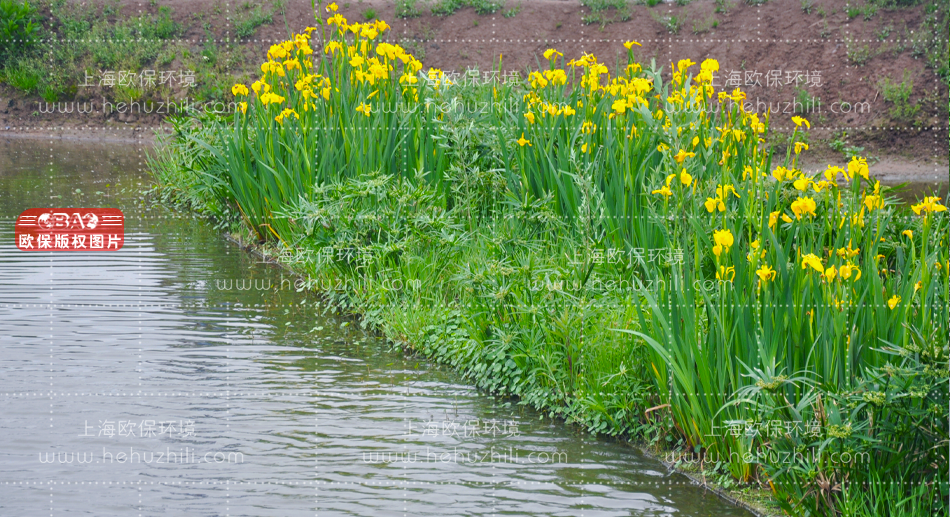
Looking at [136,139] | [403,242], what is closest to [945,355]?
[403,242]

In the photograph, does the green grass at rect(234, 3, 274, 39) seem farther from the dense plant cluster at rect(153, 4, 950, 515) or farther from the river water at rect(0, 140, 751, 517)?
the river water at rect(0, 140, 751, 517)

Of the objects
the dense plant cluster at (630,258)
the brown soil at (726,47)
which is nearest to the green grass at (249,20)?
the brown soil at (726,47)

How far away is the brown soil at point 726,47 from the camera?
14.5 metres

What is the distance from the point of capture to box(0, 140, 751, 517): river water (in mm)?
3955

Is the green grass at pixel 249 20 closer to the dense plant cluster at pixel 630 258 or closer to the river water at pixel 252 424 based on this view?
the dense plant cluster at pixel 630 258

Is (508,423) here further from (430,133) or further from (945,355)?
(430,133)

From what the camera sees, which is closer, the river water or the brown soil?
the river water

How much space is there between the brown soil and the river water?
1034cm

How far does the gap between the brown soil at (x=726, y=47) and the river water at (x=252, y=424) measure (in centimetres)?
1034


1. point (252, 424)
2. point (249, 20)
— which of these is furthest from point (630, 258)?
point (249, 20)

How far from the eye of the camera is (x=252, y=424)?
466cm

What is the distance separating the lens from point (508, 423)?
15.8ft

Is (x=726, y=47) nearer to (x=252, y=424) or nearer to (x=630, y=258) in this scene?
(x=630, y=258)

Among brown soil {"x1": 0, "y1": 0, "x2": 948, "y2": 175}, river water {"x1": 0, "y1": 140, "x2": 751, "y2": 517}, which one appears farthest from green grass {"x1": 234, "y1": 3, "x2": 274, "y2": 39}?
river water {"x1": 0, "y1": 140, "x2": 751, "y2": 517}
